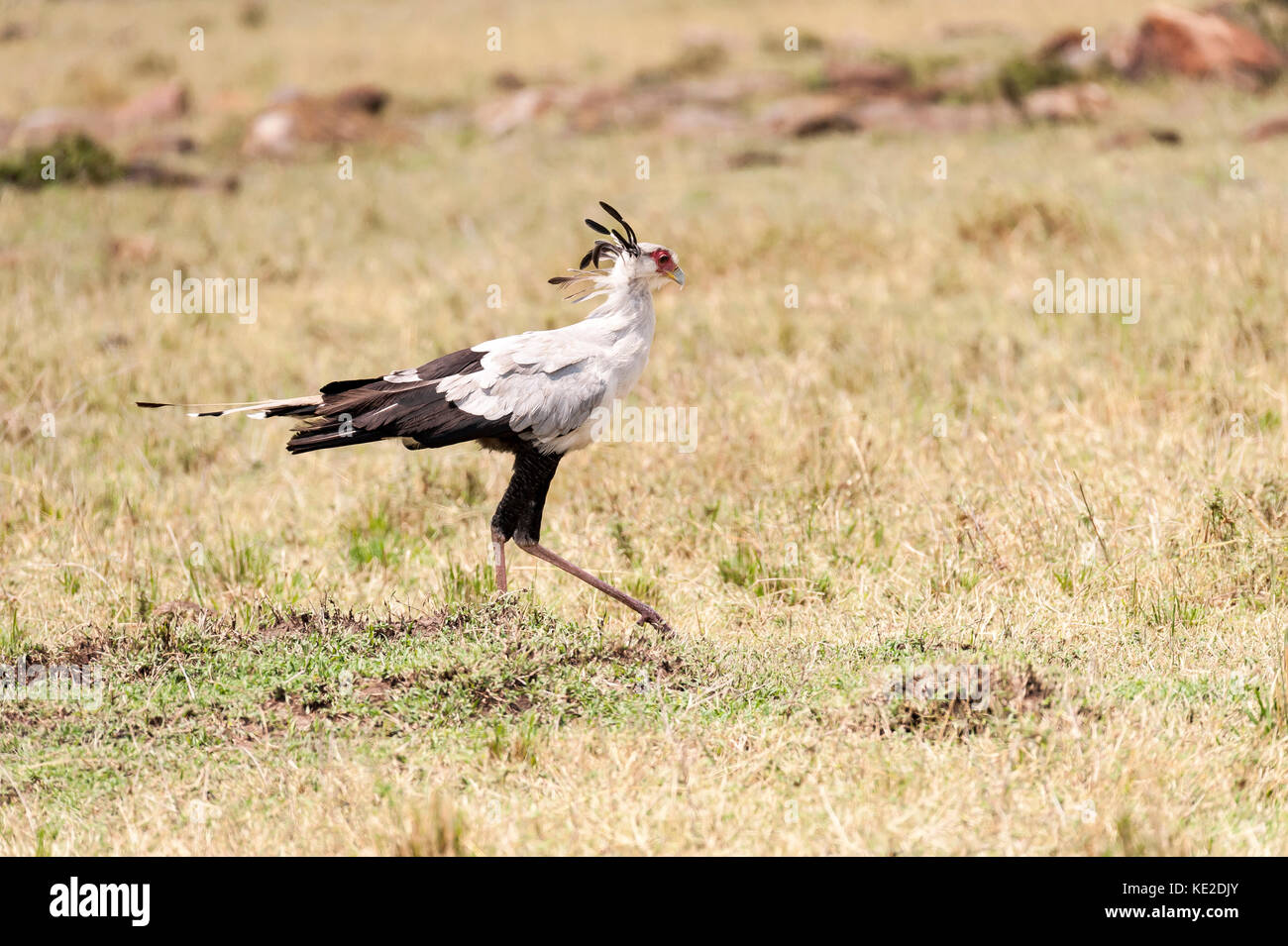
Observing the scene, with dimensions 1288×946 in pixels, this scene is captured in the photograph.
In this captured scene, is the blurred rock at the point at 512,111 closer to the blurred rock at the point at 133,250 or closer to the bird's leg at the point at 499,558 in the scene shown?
the blurred rock at the point at 133,250

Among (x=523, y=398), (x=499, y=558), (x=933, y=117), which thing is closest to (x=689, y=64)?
(x=933, y=117)

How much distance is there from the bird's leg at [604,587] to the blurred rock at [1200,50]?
1376cm

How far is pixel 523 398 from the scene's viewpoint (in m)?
4.83

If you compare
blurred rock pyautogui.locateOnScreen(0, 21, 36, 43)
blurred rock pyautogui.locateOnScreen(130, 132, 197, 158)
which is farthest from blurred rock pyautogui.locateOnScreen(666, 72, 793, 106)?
blurred rock pyautogui.locateOnScreen(0, 21, 36, 43)

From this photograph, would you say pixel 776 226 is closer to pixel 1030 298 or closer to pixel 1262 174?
pixel 1030 298

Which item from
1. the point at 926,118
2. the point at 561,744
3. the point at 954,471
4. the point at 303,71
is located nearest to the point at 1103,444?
the point at 954,471

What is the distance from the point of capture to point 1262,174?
459 inches

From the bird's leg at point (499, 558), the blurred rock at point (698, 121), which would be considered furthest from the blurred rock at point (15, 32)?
the bird's leg at point (499, 558)

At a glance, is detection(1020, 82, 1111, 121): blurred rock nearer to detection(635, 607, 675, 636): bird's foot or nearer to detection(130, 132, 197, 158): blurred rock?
detection(130, 132, 197, 158): blurred rock

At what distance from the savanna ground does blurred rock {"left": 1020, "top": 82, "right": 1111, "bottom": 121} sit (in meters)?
2.59
